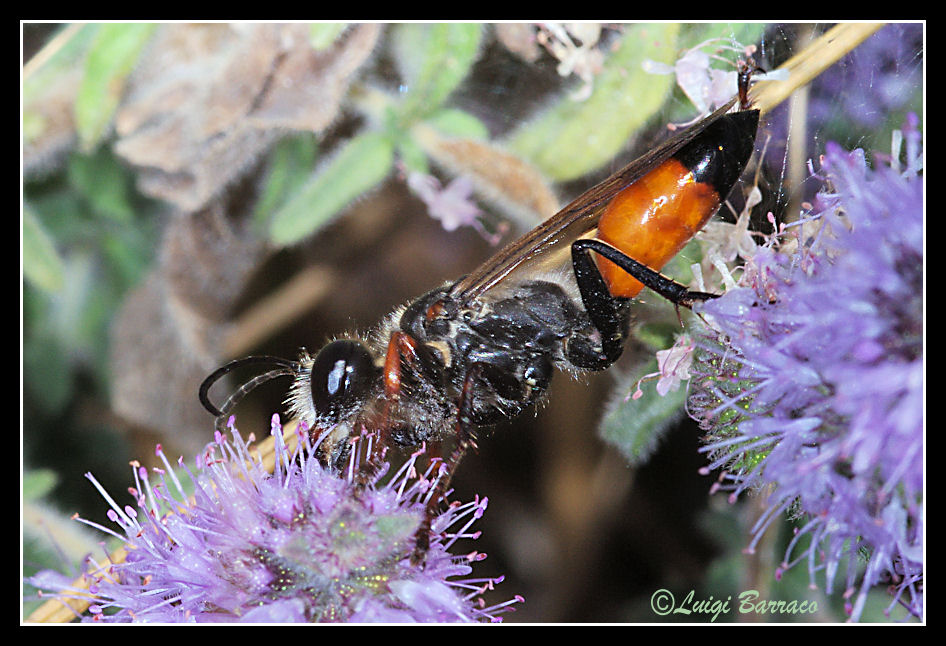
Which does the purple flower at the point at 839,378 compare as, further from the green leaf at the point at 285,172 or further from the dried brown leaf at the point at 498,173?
the green leaf at the point at 285,172

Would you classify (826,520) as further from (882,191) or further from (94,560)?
(94,560)

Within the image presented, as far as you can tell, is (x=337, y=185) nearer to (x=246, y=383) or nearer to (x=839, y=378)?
(x=246, y=383)

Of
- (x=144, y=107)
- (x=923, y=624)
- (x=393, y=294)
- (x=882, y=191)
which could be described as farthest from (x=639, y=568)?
(x=144, y=107)

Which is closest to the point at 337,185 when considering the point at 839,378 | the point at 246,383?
the point at 246,383

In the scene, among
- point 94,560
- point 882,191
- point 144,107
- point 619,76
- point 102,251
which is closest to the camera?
point 882,191

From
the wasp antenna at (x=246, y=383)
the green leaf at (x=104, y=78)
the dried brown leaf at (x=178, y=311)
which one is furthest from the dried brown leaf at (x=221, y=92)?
the wasp antenna at (x=246, y=383)

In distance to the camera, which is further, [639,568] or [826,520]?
[639,568]
